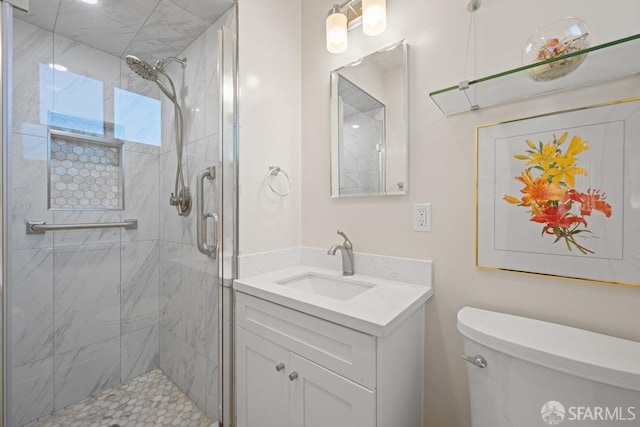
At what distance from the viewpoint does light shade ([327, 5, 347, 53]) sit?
4.14 feet

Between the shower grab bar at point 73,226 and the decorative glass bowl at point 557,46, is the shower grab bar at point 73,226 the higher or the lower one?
the lower one

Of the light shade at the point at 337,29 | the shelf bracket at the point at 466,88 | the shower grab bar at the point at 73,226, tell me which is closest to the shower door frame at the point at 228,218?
the light shade at the point at 337,29

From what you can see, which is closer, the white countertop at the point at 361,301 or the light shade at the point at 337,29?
the white countertop at the point at 361,301

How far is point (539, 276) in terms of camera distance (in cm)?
90

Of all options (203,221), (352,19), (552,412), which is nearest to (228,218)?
(203,221)

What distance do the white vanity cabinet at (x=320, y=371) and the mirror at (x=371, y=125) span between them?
625 mm

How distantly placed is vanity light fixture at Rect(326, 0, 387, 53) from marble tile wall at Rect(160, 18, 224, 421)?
588 mm

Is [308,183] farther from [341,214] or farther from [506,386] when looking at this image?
[506,386]

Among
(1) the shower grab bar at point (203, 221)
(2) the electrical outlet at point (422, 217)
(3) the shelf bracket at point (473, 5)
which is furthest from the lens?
(1) the shower grab bar at point (203, 221)

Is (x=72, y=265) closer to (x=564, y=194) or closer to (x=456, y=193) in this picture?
(x=456, y=193)

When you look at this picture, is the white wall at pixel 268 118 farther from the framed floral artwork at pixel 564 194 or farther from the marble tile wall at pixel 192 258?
the framed floral artwork at pixel 564 194

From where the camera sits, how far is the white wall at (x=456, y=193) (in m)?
0.81

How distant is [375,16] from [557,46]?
71 cm

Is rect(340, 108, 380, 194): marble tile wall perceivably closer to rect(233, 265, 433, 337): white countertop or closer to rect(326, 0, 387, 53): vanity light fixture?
rect(326, 0, 387, 53): vanity light fixture
